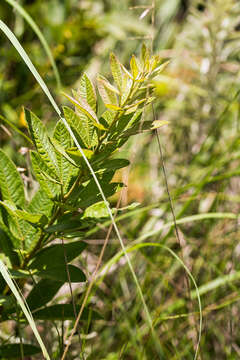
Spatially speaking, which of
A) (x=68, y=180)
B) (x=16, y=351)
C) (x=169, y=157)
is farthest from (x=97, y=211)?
(x=169, y=157)

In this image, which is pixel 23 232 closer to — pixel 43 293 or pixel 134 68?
pixel 43 293

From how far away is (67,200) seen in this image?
1.85ft

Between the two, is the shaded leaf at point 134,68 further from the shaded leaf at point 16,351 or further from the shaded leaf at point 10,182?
the shaded leaf at point 16,351

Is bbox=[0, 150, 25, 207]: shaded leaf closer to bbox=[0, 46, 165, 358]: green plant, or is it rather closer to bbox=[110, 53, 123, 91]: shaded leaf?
bbox=[0, 46, 165, 358]: green plant

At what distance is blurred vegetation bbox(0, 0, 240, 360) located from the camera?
40.9 inches

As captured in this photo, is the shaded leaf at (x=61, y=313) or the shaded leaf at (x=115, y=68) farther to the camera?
the shaded leaf at (x=61, y=313)

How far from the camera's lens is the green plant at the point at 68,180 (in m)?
0.52

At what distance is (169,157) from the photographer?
1688 millimetres

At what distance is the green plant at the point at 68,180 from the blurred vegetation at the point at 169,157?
255mm

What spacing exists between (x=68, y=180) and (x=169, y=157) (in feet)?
3.80

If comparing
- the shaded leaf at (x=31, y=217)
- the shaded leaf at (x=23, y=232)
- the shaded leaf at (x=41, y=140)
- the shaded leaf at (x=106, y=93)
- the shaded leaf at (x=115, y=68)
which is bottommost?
the shaded leaf at (x=23, y=232)

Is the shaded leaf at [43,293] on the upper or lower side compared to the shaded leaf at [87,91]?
lower

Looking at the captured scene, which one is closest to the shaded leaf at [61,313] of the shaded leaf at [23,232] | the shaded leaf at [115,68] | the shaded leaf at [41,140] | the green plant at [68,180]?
the green plant at [68,180]

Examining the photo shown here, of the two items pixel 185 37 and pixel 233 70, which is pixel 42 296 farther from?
pixel 233 70
